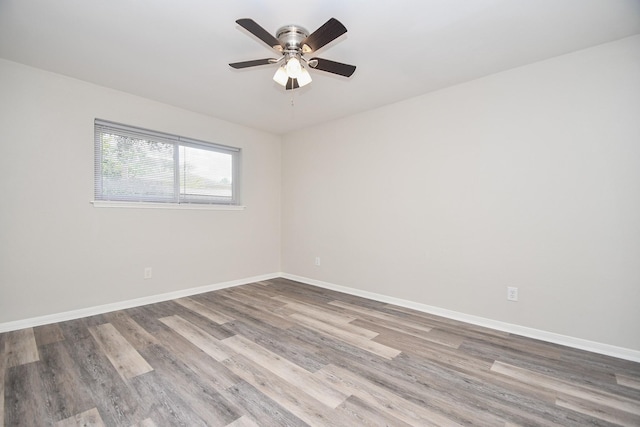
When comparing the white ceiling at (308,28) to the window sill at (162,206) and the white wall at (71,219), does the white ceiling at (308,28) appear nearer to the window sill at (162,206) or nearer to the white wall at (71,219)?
the white wall at (71,219)

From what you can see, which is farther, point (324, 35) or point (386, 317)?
point (386, 317)

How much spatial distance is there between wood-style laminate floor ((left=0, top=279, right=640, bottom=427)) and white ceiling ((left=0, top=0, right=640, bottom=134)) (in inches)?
94.7

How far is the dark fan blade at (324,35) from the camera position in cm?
160

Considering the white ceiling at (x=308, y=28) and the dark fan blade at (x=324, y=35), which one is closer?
the dark fan blade at (x=324, y=35)

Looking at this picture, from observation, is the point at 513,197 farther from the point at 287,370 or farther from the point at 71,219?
the point at 71,219

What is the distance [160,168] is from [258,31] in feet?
8.17

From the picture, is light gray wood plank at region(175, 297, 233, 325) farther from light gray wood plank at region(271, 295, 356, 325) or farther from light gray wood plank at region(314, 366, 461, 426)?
light gray wood plank at region(314, 366, 461, 426)

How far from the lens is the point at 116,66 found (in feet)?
8.38

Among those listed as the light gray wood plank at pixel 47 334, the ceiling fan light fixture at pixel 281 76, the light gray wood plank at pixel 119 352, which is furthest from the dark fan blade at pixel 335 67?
the light gray wood plank at pixel 47 334

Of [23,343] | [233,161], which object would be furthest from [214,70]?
[23,343]

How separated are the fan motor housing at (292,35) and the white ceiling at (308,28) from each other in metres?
0.04

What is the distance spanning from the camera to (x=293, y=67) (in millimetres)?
1952

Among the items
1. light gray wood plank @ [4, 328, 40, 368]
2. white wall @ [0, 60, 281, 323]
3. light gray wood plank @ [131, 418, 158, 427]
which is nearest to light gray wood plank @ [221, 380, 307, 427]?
light gray wood plank @ [131, 418, 158, 427]

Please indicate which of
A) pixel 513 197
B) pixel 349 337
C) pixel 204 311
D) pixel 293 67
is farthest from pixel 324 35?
pixel 204 311
